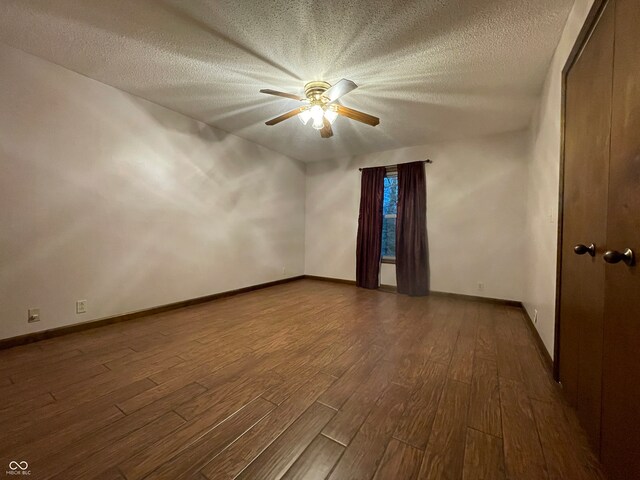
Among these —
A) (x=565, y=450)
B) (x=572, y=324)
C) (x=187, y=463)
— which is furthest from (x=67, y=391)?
(x=572, y=324)

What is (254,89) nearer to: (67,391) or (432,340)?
(67,391)

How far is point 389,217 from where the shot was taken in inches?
171

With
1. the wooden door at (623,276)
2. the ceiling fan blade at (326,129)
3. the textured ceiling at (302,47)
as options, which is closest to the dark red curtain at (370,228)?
the textured ceiling at (302,47)

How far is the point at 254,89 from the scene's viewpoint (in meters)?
2.44

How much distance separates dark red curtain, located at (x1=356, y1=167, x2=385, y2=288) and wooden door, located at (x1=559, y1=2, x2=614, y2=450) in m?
2.73

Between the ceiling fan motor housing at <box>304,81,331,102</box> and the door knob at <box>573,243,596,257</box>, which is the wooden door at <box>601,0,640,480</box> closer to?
the door knob at <box>573,243,596,257</box>

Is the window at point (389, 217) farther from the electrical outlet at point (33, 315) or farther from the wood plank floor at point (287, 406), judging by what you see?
the electrical outlet at point (33, 315)

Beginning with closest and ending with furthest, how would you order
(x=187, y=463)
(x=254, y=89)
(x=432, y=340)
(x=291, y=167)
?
(x=187, y=463)
(x=432, y=340)
(x=254, y=89)
(x=291, y=167)

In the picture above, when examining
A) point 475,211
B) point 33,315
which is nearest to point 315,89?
point 475,211

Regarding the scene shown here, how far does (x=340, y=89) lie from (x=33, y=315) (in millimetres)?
3195

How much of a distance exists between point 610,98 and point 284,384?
214cm

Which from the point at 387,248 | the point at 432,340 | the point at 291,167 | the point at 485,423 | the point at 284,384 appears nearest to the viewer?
the point at 485,423

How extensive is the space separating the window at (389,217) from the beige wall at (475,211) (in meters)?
0.23

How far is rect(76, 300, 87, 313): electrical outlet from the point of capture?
7.64ft
